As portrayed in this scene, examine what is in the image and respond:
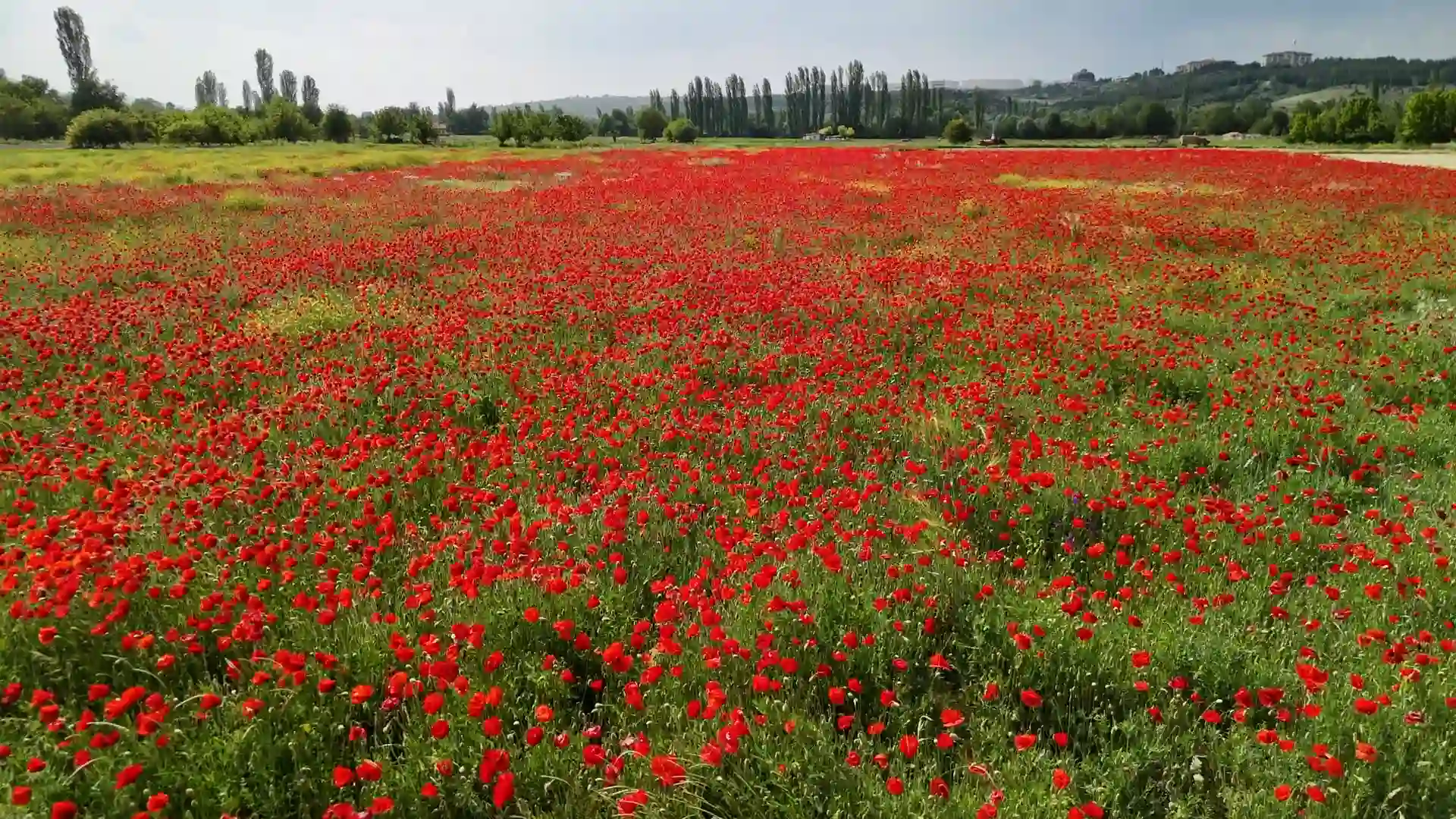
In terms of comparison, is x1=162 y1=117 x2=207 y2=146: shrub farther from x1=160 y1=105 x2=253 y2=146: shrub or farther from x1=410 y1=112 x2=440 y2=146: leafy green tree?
x1=410 y1=112 x2=440 y2=146: leafy green tree

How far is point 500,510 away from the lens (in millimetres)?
4535

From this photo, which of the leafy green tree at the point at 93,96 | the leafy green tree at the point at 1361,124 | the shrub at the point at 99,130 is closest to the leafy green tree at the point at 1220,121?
the leafy green tree at the point at 1361,124

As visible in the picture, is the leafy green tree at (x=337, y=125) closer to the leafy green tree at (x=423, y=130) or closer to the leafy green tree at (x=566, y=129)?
the leafy green tree at (x=423, y=130)

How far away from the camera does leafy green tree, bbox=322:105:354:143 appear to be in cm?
9406

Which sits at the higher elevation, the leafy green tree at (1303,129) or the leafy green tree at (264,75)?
the leafy green tree at (264,75)

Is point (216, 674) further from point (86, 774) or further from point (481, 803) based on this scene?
point (481, 803)

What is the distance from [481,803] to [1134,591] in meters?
3.38

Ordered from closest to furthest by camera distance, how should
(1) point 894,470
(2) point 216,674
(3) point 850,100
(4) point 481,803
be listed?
(4) point 481,803 < (2) point 216,674 < (1) point 894,470 < (3) point 850,100

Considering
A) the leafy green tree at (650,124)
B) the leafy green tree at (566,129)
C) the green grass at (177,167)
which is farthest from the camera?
the leafy green tree at (650,124)

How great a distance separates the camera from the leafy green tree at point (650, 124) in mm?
125750

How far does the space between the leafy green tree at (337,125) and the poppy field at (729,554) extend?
97.4 meters

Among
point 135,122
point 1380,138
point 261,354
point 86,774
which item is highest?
point 135,122

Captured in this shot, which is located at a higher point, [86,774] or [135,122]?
[135,122]

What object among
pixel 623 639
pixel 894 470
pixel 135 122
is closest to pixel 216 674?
pixel 623 639
